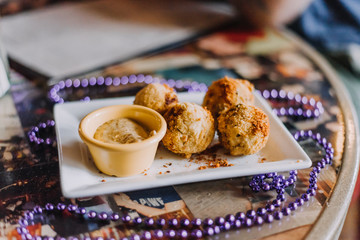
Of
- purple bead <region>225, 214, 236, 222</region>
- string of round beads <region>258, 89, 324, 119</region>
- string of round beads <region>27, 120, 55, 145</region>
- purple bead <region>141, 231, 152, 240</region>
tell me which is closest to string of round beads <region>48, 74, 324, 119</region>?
string of round beads <region>258, 89, 324, 119</region>

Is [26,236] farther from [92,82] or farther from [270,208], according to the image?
[92,82]

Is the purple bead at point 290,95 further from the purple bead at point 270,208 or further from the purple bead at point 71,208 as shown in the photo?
the purple bead at point 71,208

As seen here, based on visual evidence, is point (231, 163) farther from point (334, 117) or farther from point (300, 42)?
point (300, 42)

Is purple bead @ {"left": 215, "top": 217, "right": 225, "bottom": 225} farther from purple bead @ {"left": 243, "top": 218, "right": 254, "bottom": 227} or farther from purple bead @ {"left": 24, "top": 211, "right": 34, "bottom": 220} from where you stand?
purple bead @ {"left": 24, "top": 211, "right": 34, "bottom": 220}

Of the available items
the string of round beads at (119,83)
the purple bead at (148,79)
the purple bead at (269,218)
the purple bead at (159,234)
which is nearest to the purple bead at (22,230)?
the purple bead at (159,234)

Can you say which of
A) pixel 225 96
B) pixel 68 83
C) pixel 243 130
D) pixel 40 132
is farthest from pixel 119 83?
pixel 243 130
